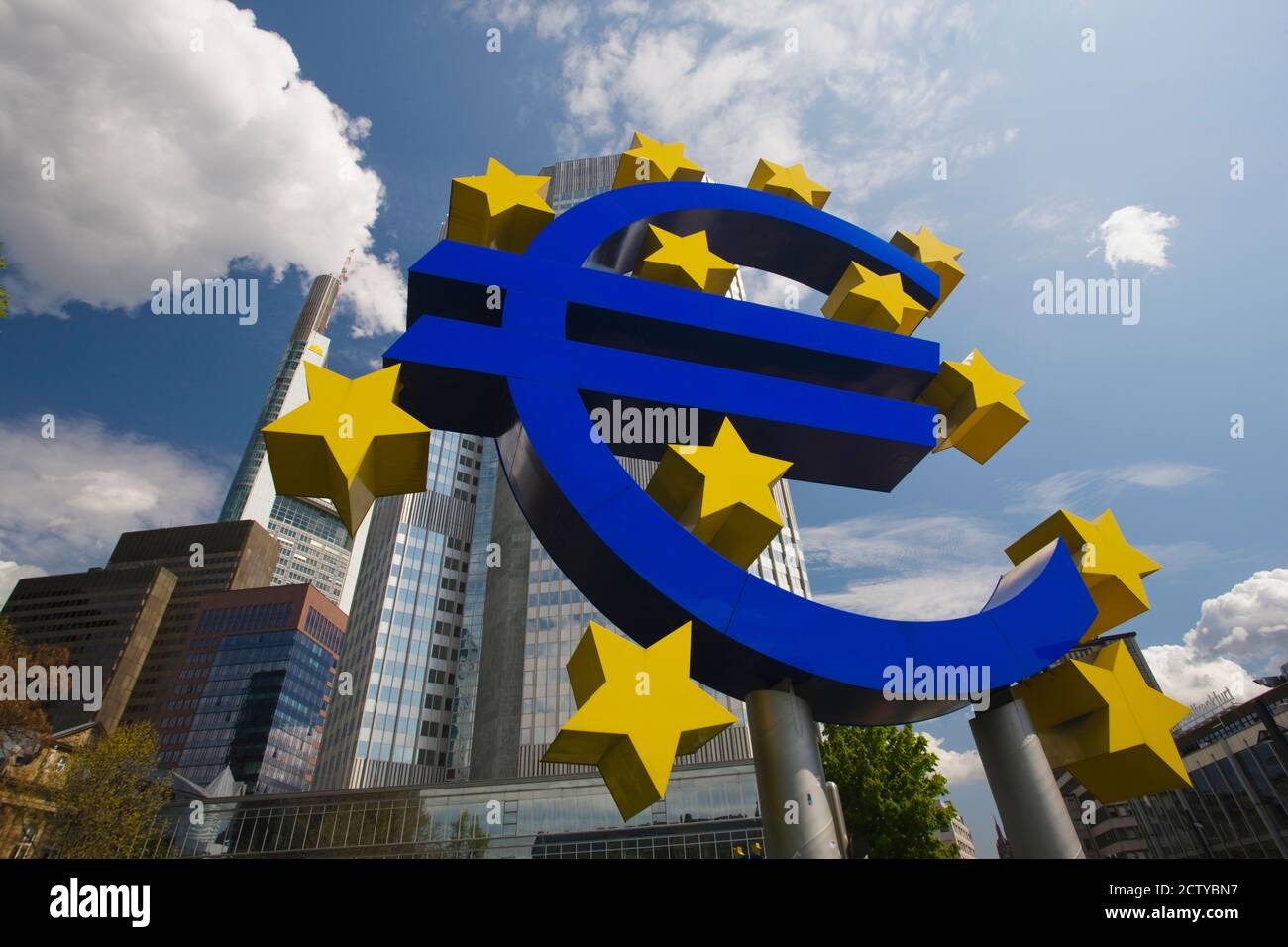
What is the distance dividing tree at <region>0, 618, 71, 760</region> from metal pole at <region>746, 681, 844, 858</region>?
29.1 metres

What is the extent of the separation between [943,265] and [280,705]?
139 metres

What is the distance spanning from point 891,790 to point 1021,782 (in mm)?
24089

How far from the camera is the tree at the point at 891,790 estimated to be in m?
25.5

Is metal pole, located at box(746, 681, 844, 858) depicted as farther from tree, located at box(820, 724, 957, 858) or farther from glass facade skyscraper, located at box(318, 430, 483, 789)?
glass facade skyscraper, located at box(318, 430, 483, 789)

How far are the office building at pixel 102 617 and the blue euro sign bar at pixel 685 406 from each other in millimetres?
147770

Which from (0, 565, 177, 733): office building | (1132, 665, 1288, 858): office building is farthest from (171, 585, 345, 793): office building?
(1132, 665, 1288, 858): office building

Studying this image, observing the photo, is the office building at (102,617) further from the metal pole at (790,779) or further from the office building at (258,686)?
the metal pole at (790,779)

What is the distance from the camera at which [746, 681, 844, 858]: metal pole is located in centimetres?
471

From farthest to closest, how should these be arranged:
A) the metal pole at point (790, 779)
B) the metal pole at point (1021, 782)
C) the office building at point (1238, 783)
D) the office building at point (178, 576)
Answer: the office building at point (178, 576) < the office building at point (1238, 783) < the metal pole at point (1021, 782) < the metal pole at point (790, 779)

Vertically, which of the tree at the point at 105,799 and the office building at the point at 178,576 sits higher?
the office building at the point at 178,576

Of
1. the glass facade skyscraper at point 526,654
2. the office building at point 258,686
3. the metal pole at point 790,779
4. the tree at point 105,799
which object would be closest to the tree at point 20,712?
the tree at point 105,799

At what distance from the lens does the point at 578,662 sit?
4.40 metres
